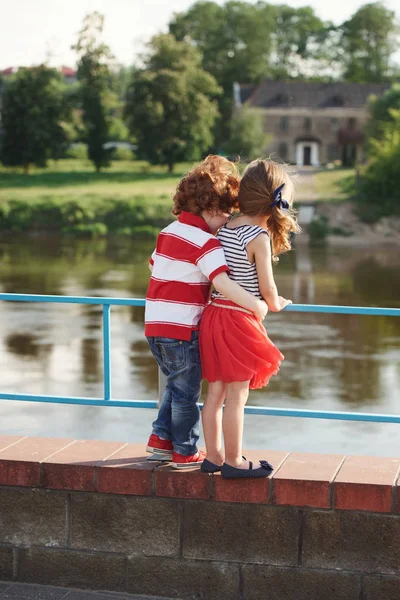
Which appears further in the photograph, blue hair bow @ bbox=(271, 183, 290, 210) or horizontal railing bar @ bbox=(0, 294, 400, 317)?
horizontal railing bar @ bbox=(0, 294, 400, 317)

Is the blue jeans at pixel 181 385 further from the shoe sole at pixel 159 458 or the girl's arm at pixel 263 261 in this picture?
the girl's arm at pixel 263 261

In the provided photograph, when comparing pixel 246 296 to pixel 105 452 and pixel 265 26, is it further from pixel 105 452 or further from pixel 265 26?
pixel 265 26

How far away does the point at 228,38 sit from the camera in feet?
278

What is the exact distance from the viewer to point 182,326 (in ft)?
11.8

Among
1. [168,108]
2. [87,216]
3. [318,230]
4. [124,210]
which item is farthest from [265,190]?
[168,108]

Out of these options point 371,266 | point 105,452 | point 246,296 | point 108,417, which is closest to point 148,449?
point 105,452

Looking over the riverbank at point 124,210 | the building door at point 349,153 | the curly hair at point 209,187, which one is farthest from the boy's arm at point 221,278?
the building door at point 349,153

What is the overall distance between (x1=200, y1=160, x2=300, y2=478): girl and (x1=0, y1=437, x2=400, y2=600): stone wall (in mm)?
177

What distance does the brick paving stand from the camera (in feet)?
12.3

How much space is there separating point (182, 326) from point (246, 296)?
265 mm

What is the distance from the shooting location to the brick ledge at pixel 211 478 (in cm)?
353

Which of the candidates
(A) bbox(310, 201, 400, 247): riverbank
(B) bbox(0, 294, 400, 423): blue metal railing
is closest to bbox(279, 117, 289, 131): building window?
(A) bbox(310, 201, 400, 247): riverbank

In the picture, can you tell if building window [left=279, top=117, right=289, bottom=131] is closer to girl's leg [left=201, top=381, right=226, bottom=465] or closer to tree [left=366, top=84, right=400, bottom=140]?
tree [left=366, top=84, right=400, bottom=140]

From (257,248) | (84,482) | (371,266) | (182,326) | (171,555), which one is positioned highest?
(257,248)
